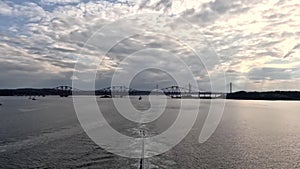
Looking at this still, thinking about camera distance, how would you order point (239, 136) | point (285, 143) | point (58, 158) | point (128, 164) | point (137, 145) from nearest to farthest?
point (128, 164), point (58, 158), point (137, 145), point (285, 143), point (239, 136)

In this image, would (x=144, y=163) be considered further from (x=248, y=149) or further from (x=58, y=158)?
(x=248, y=149)

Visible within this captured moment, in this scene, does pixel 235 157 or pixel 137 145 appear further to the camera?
pixel 137 145

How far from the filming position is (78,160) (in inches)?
602

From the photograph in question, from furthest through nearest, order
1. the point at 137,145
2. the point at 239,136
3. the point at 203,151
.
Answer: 1. the point at 239,136
2. the point at 137,145
3. the point at 203,151

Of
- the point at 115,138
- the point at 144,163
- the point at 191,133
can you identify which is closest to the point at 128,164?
the point at 144,163

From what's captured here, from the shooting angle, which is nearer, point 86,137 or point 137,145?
point 137,145

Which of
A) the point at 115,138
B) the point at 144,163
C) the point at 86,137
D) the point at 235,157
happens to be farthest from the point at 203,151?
the point at 86,137

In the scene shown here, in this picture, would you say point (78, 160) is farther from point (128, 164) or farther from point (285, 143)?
point (285, 143)

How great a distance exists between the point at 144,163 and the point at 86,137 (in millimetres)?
9326

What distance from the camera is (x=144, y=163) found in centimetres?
1486

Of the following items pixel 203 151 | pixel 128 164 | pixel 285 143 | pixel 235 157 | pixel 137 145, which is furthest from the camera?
pixel 285 143

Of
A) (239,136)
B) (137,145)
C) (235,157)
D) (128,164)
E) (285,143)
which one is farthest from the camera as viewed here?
(239,136)

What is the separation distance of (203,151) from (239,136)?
7.89 m

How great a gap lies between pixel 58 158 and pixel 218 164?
331 inches
